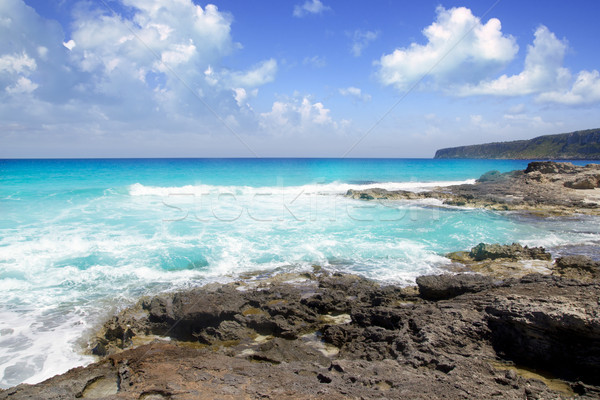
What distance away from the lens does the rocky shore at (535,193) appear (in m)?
21.2

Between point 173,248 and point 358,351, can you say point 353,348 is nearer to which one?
point 358,351

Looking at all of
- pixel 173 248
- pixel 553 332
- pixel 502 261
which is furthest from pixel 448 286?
pixel 173 248

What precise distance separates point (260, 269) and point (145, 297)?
3.31m

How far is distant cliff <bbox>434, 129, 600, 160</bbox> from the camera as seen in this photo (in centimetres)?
10219

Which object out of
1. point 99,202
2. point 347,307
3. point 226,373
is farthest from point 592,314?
point 99,202

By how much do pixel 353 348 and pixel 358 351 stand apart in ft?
0.44

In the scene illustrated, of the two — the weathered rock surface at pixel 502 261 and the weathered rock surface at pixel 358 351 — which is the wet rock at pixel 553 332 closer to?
the weathered rock surface at pixel 358 351

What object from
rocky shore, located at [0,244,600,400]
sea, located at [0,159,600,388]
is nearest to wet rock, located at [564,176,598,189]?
sea, located at [0,159,600,388]

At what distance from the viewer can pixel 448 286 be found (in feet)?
23.4

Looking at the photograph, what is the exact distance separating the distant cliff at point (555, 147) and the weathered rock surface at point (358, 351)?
126 meters

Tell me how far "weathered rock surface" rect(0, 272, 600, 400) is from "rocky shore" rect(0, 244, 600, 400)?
2 cm

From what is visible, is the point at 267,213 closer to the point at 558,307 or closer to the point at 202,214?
the point at 202,214

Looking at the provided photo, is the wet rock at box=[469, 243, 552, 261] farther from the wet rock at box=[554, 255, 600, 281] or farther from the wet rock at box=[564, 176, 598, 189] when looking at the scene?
the wet rock at box=[564, 176, 598, 189]

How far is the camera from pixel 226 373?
414 centimetres
